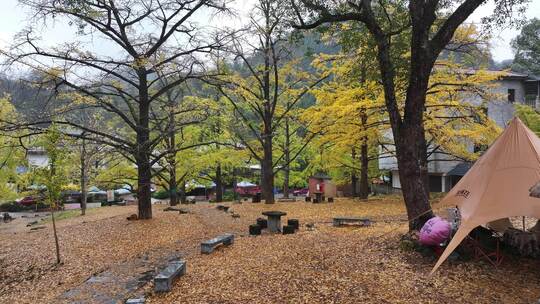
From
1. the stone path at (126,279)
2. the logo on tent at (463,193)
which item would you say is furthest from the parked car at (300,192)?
the logo on tent at (463,193)

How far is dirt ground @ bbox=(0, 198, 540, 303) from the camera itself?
20.2ft

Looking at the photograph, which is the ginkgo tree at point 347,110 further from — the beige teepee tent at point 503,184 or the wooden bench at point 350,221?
the beige teepee tent at point 503,184

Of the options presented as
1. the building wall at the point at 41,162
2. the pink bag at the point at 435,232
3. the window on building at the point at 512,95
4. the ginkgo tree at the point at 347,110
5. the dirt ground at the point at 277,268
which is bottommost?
the dirt ground at the point at 277,268

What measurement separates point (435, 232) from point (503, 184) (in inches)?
60.6

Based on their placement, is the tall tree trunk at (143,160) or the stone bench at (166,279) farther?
the tall tree trunk at (143,160)

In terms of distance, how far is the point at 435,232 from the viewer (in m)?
7.14

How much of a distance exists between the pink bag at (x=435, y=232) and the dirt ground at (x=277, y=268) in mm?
376

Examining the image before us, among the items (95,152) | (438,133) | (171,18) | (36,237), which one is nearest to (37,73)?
(171,18)

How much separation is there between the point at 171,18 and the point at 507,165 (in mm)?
12783

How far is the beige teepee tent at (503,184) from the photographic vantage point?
6754 mm

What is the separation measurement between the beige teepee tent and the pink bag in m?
0.40

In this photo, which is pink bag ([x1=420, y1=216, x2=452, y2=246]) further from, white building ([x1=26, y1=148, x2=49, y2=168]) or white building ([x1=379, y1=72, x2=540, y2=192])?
white building ([x1=379, y1=72, x2=540, y2=192])

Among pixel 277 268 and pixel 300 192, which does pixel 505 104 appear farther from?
pixel 277 268

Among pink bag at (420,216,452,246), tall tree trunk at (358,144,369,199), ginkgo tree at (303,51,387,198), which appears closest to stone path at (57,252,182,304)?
pink bag at (420,216,452,246)
